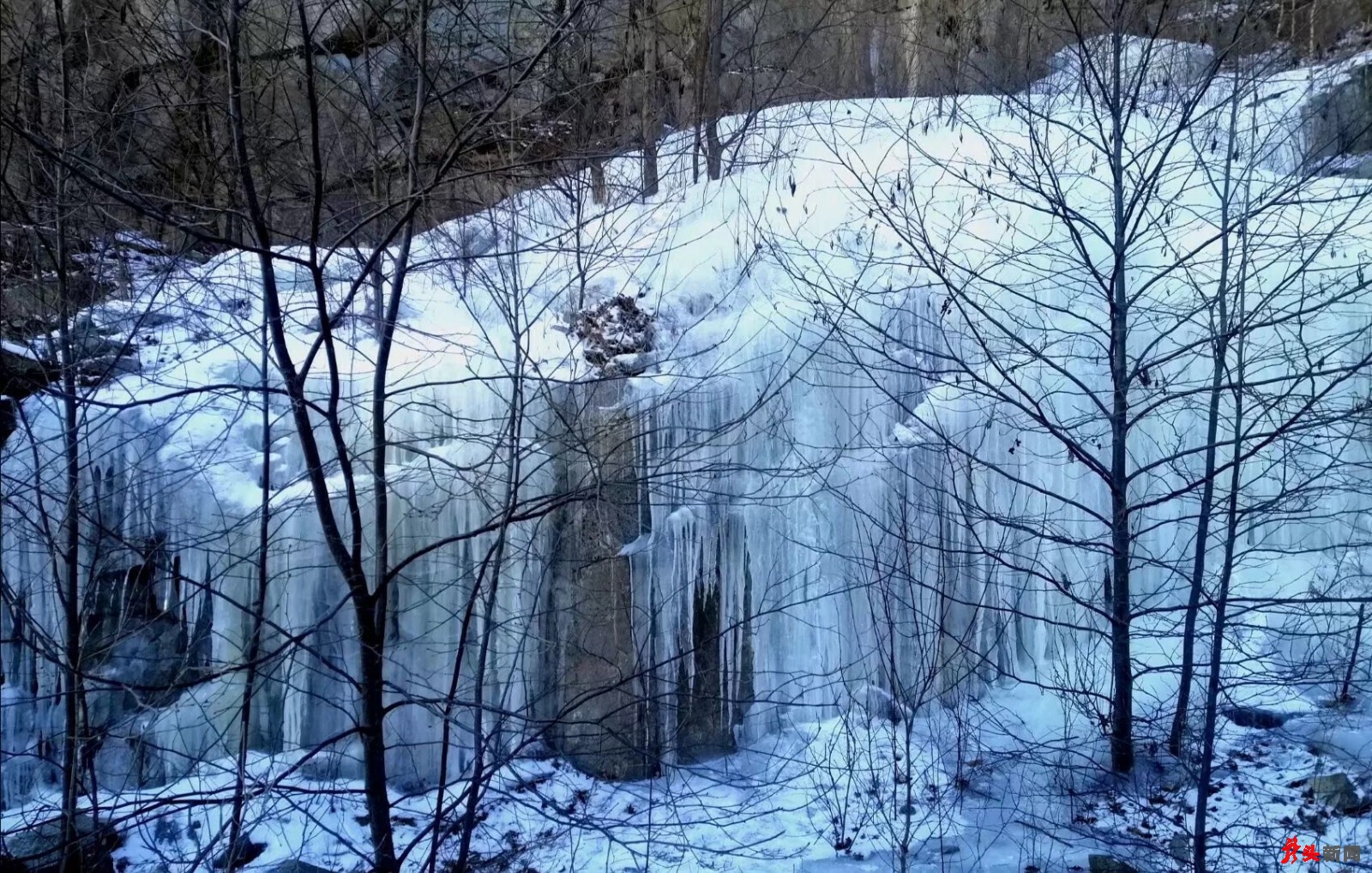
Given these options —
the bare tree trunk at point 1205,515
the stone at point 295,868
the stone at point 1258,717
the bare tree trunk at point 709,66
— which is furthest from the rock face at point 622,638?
the bare tree trunk at point 709,66

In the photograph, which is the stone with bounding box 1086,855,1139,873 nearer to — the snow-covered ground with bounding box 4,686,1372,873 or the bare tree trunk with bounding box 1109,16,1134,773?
the snow-covered ground with bounding box 4,686,1372,873

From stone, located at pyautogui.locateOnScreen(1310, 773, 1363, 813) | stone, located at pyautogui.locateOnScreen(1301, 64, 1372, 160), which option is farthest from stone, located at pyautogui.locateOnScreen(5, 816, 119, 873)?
stone, located at pyautogui.locateOnScreen(1301, 64, 1372, 160)

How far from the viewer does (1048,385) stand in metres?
7.23

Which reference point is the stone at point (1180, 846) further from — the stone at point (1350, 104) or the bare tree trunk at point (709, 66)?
the bare tree trunk at point (709, 66)

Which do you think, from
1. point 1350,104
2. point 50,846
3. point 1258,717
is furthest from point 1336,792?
point 1350,104

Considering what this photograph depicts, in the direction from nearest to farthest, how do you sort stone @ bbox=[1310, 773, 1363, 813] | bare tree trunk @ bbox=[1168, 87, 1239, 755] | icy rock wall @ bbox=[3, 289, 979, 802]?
1. bare tree trunk @ bbox=[1168, 87, 1239, 755]
2. stone @ bbox=[1310, 773, 1363, 813]
3. icy rock wall @ bbox=[3, 289, 979, 802]

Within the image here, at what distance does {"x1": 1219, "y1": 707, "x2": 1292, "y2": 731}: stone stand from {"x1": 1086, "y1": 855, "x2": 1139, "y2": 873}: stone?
1677 mm

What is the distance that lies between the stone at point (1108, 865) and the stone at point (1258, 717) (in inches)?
66.0

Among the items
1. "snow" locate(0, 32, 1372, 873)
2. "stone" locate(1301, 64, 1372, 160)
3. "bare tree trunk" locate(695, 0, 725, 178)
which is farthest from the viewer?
"bare tree trunk" locate(695, 0, 725, 178)

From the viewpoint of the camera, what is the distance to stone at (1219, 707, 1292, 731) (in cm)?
616

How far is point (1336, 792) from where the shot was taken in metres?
5.44

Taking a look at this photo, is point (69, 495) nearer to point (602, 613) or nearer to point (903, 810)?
point (602, 613)

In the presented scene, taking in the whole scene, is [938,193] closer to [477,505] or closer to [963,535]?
[963,535]

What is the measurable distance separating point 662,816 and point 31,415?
16.9 ft
